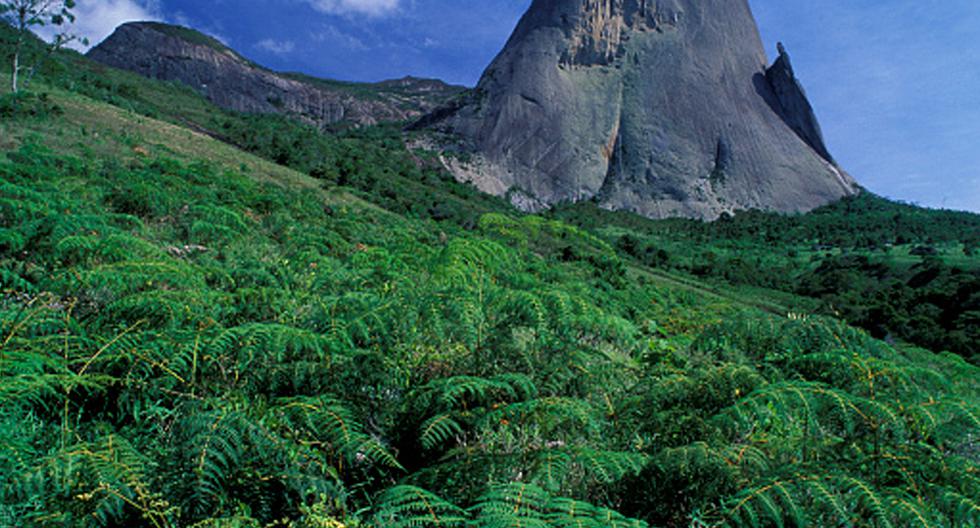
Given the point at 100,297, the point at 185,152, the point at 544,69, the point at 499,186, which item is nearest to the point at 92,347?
the point at 100,297

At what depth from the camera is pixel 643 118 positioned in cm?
7750

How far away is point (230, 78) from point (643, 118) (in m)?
77.1

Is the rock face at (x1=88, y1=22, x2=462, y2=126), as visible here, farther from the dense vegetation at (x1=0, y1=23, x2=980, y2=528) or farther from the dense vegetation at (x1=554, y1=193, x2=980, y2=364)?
the dense vegetation at (x1=0, y1=23, x2=980, y2=528)

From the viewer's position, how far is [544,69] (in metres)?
76.9

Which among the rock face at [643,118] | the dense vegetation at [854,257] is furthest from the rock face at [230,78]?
the dense vegetation at [854,257]

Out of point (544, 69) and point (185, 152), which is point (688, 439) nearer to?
point (185, 152)

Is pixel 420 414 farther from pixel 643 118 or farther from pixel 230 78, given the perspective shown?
pixel 230 78

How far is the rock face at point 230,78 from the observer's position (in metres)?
97.2

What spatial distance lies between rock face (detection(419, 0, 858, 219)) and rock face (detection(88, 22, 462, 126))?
40.9 meters

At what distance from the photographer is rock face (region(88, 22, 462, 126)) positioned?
319ft

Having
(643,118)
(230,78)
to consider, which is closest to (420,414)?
(643,118)

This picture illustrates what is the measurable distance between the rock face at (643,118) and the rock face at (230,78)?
4091cm

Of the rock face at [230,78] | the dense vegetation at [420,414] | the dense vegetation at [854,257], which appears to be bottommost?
the dense vegetation at [420,414]

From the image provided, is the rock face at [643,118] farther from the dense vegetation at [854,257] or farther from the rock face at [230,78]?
the rock face at [230,78]
